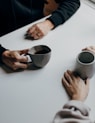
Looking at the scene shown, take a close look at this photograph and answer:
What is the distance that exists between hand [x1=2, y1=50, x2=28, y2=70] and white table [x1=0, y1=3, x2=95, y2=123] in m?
0.03

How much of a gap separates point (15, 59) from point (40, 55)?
119 millimetres

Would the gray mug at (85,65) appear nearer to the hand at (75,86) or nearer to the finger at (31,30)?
the hand at (75,86)

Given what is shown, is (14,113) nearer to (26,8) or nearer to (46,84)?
(46,84)

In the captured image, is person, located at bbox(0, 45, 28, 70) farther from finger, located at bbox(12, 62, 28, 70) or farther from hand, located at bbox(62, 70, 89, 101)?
hand, located at bbox(62, 70, 89, 101)

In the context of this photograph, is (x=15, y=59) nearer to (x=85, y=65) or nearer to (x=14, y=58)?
(x=14, y=58)

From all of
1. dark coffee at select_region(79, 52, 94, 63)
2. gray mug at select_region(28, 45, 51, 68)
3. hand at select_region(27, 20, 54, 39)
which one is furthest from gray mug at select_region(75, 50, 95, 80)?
hand at select_region(27, 20, 54, 39)

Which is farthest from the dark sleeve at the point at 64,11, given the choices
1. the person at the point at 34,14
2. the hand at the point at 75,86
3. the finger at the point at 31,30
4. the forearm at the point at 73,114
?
the forearm at the point at 73,114

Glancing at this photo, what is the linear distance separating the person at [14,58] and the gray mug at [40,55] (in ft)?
0.13

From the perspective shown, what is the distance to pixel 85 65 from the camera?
809mm

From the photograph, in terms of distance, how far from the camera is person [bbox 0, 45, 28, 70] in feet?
3.00

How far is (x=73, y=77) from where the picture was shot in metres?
0.86

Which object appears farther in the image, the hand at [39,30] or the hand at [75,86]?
the hand at [39,30]

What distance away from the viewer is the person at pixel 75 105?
697 mm

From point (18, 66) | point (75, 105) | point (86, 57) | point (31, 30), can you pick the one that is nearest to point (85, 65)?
point (86, 57)
